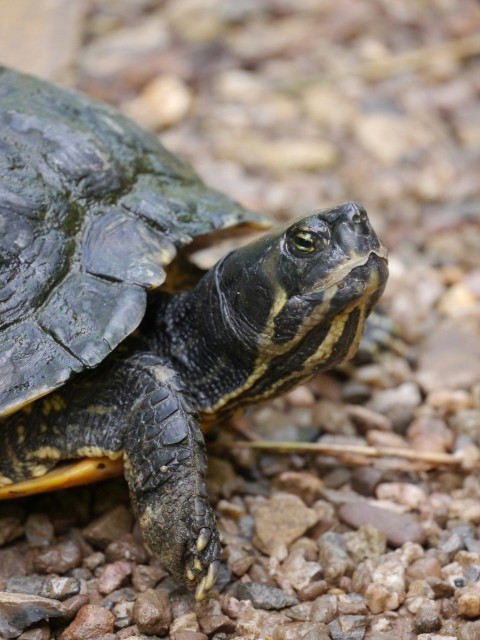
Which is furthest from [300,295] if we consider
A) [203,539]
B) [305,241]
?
[203,539]

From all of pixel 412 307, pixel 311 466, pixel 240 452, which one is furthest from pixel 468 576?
pixel 412 307

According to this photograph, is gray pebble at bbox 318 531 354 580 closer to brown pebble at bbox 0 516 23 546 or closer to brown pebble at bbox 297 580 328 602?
brown pebble at bbox 297 580 328 602

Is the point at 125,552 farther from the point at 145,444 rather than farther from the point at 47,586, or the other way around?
the point at 145,444

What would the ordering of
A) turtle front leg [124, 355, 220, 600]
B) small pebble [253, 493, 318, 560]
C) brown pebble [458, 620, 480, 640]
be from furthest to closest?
1. small pebble [253, 493, 318, 560]
2. turtle front leg [124, 355, 220, 600]
3. brown pebble [458, 620, 480, 640]

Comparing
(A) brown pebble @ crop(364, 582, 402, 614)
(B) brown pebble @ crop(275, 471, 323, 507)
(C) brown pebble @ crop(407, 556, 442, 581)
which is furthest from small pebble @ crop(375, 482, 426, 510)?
(A) brown pebble @ crop(364, 582, 402, 614)

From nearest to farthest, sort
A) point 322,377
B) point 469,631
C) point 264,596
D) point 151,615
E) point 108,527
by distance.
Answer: point 469,631
point 151,615
point 264,596
point 108,527
point 322,377

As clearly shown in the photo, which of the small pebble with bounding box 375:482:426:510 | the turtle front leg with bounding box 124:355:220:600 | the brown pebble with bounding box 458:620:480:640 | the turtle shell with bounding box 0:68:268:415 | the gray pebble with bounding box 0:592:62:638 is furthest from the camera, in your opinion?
the small pebble with bounding box 375:482:426:510
